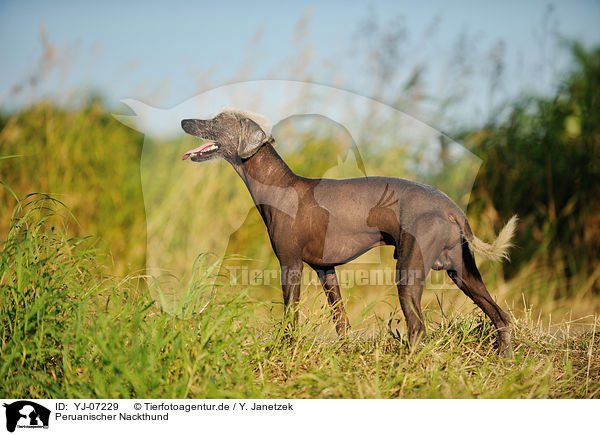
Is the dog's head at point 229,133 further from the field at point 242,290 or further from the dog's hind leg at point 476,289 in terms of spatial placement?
the dog's hind leg at point 476,289

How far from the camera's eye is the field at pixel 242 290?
262 centimetres

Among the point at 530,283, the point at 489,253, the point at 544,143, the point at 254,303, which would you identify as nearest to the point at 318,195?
the point at 254,303

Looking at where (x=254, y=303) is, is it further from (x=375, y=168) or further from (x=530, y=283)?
(x=530, y=283)

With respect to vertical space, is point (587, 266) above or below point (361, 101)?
below

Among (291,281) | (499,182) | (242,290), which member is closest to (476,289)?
(291,281)

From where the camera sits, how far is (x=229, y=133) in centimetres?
302

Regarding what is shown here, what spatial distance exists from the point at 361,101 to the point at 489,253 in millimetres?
1548

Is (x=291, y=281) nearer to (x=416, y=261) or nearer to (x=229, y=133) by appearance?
(x=416, y=261)

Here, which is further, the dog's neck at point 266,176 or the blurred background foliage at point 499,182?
the blurred background foliage at point 499,182

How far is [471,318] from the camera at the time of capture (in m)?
3.50
